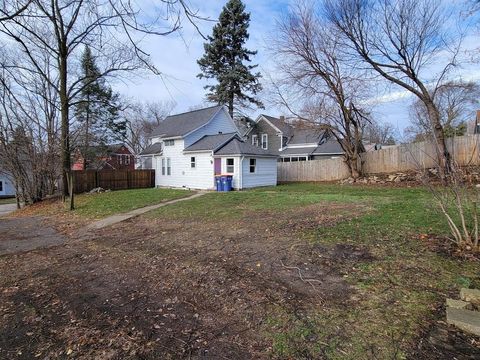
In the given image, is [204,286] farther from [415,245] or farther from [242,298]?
[415,245]

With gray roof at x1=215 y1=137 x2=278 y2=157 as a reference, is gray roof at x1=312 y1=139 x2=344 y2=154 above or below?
above

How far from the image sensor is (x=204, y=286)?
12.2ft

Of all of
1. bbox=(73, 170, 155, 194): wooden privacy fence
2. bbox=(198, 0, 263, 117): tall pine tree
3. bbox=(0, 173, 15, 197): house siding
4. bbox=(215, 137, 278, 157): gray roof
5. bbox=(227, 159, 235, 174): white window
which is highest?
bbox=(198, 0, 263, 117): tall pine tree

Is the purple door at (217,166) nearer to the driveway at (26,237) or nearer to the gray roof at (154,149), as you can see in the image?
the gray roof at (154,149)

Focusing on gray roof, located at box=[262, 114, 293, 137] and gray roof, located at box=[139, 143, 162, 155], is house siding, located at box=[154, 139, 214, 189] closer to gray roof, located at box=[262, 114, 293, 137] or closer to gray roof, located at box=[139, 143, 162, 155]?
gray roof, located at box=[139, 143, 162, 155]

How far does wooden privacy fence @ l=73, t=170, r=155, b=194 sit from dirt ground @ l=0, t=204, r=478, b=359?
15.6m

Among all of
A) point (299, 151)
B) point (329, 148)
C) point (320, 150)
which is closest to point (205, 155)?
point (299, 151)

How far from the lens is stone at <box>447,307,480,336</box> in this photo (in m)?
2.56

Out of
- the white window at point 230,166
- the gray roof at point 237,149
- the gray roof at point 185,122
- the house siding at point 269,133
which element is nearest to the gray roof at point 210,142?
the gray roof at point 237,149

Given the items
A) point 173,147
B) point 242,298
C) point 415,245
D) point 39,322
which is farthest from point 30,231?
point 173,147

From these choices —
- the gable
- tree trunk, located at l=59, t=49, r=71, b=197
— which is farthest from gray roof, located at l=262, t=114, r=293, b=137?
tree trunk, located at l=59, t=49, r=71, b=197

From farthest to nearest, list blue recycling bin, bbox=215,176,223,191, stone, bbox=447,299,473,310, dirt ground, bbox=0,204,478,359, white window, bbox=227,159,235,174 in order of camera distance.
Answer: white window, bbox=227,159,235,174 < blue recycling bin, bbox=215,176,223,191 < stone, bbox=447,299,473,310 < dirt ground, bbox=0,204,478,359

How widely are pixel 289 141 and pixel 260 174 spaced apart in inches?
504

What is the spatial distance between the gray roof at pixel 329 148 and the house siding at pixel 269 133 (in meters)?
4.30
